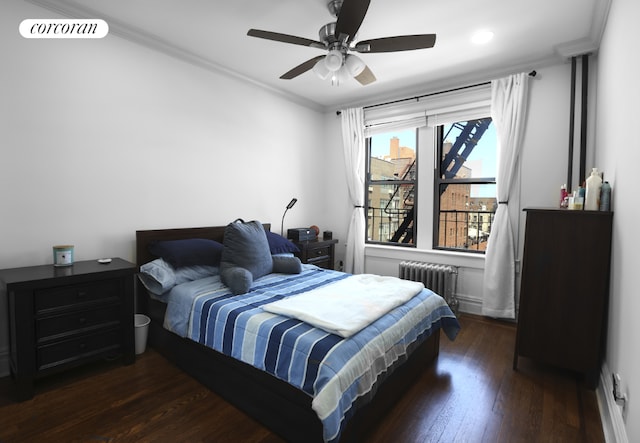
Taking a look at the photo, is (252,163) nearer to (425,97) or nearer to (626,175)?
(425,97)

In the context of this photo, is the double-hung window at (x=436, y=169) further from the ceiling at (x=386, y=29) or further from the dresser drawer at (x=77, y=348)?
the dresser drawer at (x=77, y=348)

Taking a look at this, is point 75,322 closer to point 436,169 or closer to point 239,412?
point 239,412

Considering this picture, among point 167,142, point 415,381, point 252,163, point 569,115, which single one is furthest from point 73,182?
point 569,115

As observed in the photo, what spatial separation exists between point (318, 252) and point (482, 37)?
2.82 m

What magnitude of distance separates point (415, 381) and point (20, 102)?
11.1 feet

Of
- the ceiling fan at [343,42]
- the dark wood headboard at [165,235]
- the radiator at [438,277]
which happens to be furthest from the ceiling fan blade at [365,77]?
the radiator at [438,277]

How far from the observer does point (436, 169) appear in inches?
158

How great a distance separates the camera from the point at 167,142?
3115mm

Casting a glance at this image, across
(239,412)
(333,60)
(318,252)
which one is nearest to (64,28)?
(333,60)

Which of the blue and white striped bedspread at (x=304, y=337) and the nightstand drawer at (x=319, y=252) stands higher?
the nightstand drawer at (x=319, y=252)

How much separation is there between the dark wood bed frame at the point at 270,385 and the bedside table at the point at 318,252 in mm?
1743

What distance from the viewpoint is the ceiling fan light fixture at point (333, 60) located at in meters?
2.21

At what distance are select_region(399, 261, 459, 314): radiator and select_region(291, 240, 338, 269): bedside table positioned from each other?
A: 1037 millimetres

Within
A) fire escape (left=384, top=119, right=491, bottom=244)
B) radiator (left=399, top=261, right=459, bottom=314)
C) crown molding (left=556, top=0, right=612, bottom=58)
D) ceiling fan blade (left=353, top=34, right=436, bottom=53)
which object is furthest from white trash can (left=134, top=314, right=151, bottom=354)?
crown molding (left=556, top=0, right=612, bottom=58)
